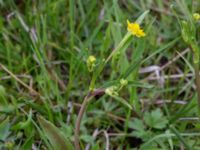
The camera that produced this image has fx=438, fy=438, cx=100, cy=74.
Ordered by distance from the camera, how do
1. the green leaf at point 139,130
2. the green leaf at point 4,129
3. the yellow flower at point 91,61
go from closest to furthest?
the yellow flower at point 91,61 → the green leaf at point 4,129 → the green leaf at point 139,130

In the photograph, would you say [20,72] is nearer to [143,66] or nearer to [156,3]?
[143,66]

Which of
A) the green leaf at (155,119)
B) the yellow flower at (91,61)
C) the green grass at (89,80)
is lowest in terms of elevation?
the green leaf at (155,119)

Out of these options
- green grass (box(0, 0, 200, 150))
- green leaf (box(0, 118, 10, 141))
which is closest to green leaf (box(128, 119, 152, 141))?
green grass (box(0, 0, 200, 150))

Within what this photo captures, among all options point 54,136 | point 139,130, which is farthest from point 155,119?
point 54,136

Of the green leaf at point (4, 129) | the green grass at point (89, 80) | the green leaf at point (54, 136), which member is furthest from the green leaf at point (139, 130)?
the green leaf at point (4, 129)

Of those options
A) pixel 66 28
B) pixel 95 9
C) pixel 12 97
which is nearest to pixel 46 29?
pixel 66 28

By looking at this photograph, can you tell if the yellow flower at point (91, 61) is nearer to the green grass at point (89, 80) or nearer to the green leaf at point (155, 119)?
the green grass at point (89, 80)

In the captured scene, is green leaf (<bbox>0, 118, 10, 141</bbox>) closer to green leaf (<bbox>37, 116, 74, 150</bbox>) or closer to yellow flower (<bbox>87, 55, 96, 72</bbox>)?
green leaf (<bbox>37, 116, 74, 150</bbox>)
